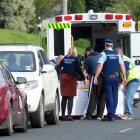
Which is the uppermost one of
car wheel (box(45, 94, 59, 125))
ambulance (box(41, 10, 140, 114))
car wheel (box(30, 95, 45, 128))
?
ambulance (box(41, 10, 140, 114))

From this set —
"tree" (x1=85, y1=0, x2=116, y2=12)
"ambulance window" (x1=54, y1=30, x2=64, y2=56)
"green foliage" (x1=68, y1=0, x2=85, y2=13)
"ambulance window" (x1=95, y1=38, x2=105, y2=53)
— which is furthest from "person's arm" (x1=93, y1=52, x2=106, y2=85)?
"tree" (x1=85, y1=0, x2=116, y2=12)

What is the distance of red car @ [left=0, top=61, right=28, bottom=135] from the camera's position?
1617 centimetres

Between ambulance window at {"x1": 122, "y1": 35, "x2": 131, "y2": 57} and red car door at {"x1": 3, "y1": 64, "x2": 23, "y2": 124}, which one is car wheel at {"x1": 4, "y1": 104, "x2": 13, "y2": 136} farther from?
ambulance window at {"x1": 122, "y1": 35, "x2": 131, "y2": 57}

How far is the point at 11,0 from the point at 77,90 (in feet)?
151

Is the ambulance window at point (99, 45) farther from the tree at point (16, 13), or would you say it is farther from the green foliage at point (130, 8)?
the green foliage at point (130, 8)

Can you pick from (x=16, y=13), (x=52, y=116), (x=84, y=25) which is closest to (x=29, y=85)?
(x=52, y=116)

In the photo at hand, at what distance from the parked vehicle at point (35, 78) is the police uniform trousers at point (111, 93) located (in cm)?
130

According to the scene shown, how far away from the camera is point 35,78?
1883 centimetres

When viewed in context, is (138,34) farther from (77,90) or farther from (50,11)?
(50,11)

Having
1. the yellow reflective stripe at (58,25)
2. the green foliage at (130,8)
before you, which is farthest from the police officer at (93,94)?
the green foliage at (130,8)

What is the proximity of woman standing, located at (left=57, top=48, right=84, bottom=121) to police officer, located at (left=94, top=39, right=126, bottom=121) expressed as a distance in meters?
0.95

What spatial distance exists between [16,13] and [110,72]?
161 feet

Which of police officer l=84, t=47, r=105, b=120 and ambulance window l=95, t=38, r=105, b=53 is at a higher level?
ambulance window l=95, t=38, r=105, b=53

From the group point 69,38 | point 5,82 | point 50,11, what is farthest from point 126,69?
point 50,11
